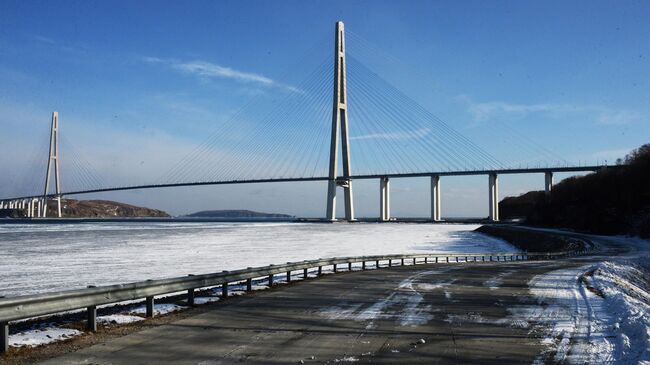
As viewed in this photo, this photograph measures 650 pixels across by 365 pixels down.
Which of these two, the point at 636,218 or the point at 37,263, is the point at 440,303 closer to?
the point at 37,263

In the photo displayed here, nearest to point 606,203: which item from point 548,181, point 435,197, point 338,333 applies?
point 548,181

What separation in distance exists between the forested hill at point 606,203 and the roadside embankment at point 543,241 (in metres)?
7.53

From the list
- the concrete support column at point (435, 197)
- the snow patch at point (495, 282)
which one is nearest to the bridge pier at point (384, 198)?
the concrete support column at point (435, 197)

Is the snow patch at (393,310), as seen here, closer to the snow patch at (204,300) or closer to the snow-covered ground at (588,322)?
the snow-covered ground at (588,322)

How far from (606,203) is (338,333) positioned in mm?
72968

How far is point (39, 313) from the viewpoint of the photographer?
336 inches

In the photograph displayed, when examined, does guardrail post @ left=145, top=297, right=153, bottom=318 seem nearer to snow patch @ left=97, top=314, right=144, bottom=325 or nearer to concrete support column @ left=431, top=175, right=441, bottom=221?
snow patch @ left=97, top=314, right=144, bottom=325

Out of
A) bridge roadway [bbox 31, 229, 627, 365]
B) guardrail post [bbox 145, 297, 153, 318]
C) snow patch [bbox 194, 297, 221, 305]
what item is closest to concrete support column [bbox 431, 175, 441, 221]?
bridge roadway [bbox 31, 229, 627, 365]

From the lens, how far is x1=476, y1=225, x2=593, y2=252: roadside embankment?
49372mm

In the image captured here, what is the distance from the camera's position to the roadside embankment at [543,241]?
162 ft

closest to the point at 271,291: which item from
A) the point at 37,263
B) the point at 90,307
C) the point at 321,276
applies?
the point at 321,276

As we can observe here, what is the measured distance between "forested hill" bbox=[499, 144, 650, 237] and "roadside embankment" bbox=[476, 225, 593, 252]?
7.53 metres

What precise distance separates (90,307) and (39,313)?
117 centimetres

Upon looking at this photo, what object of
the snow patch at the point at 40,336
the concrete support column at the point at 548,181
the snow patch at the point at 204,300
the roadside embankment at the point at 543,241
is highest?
the concrete support column at the point at 548,181
